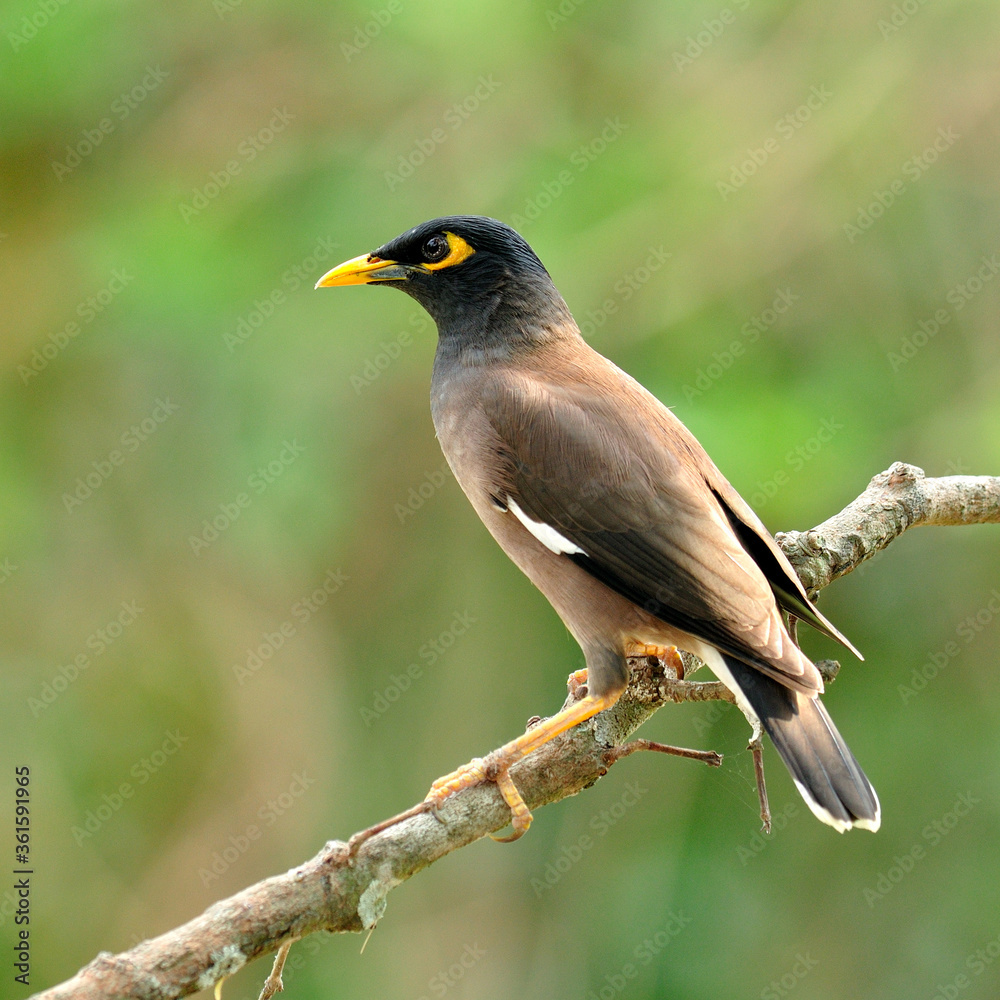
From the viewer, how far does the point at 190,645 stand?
5230 mm

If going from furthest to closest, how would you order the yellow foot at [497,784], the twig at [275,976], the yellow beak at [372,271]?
the yellow beak at [372,271] → the yellow foot at [497,784] → the twig at [275,976]

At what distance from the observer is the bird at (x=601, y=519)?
253cm

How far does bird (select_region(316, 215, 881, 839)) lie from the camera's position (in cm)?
253

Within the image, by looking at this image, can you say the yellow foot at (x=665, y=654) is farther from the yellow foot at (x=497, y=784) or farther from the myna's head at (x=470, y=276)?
the myna's head at (x=470, y=276)

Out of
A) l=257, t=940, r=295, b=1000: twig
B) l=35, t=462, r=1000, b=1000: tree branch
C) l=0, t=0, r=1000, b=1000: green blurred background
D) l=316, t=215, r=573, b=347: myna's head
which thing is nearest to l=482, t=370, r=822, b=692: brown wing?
l=35, t=462, r=1000, b=1000: tree branch

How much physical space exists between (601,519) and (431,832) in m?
0.91

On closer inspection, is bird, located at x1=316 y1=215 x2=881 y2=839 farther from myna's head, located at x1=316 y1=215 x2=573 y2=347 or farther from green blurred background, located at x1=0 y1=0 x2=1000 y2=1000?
green blurred background, located at x1=0 y1=0 x2=1000 y2=1000

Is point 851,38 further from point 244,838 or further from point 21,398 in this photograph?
point 244,838

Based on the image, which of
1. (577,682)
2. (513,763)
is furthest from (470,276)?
(513,763)

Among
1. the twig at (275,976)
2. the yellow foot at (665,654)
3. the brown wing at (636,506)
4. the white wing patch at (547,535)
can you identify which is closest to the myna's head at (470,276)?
the brown wing at (636,506)

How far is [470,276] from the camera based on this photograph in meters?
3.29

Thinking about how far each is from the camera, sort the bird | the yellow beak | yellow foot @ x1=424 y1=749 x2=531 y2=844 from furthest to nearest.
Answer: the yellow beak
the bird
yellow foot @ x1=424 y1=749 x2=531 y2=844

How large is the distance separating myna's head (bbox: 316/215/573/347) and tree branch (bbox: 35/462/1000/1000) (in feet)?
3.15

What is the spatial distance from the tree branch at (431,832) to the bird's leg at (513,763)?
0.07 ft
